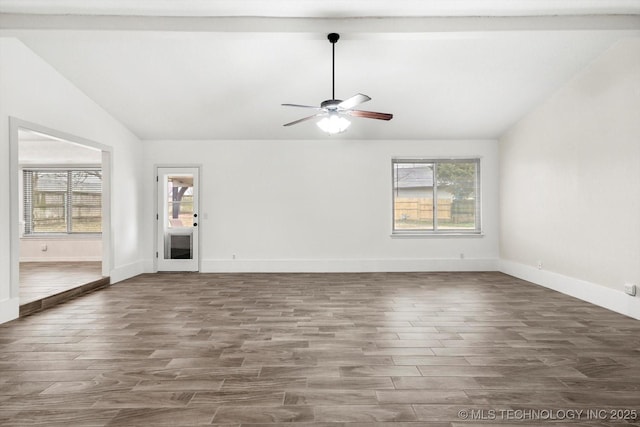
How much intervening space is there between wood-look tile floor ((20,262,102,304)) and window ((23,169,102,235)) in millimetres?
1107

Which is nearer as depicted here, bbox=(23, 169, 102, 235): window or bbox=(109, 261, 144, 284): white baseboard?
bbox=(109, 261, 144, 284): white baseboard

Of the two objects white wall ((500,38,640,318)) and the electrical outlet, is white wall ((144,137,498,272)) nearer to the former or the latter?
white wall ((500,38,640,318))

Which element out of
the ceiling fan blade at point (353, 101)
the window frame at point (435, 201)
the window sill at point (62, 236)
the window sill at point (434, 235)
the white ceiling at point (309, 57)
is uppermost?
the white ceiling at point (309, 57)

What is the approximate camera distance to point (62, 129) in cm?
509

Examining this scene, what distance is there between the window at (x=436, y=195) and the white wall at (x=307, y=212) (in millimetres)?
252

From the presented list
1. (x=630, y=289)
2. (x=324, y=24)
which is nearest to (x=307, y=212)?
(x=324, y=24)

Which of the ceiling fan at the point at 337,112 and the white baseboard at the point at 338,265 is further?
the white baseboard at the point at 338,265

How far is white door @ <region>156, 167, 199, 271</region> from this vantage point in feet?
24.1

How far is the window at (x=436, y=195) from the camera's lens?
7.50 meters

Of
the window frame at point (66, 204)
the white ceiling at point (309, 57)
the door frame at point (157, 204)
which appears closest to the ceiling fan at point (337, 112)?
the white ceiling at point (309, 57)

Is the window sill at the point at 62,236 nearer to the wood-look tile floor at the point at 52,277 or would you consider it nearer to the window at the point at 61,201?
the window at the point at 61,201

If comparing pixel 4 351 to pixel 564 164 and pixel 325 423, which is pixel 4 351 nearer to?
pixel 325 423

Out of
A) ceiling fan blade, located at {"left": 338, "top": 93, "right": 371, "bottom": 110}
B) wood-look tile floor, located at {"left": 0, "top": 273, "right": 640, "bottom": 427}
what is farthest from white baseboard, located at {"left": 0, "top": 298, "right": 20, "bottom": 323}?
ceiling fan blade, located at {"left": 338, "top": 93, "right": 371, "bottom": 110}

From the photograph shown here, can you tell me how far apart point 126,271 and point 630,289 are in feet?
24.6
